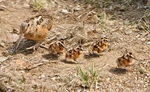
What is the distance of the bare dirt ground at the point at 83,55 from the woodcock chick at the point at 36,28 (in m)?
0.22

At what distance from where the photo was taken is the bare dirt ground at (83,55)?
4.27m

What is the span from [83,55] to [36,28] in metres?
0.65

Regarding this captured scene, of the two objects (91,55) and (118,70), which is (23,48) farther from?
(118,70)

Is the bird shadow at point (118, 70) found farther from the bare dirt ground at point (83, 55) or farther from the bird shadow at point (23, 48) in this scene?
the bird shadow at point (23, 48)

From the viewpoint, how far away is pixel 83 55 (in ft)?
16.1

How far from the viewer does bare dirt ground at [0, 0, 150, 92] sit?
4.27 m

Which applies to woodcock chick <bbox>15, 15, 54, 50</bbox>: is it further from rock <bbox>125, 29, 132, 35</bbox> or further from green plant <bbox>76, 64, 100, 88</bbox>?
rock <bbox>125, 29, 132, 35</bbox>

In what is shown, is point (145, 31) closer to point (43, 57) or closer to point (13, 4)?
point (43, 57)

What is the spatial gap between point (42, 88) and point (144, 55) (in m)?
1.39

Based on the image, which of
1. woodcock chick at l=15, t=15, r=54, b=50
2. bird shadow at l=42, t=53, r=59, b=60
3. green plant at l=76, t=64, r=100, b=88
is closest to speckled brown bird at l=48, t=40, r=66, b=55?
bird shadow at l=42, t=53, r=59, b=60

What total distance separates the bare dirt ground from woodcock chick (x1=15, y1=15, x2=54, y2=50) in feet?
0.72

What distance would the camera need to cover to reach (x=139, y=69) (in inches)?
177

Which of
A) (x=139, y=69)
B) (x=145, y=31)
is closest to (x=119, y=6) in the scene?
(x=145, y=31)

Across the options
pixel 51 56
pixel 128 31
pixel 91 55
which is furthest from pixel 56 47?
pixel 128 31
